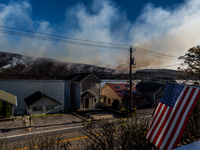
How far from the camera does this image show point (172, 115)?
21.0ft

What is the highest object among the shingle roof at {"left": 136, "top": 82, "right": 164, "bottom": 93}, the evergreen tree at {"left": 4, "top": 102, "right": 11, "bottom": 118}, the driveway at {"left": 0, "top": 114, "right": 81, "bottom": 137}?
the shingle roof at {"left": 136, "top": 82, "right": 164, "bottom": 93}

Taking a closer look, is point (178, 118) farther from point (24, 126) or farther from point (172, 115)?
point (24, 126)

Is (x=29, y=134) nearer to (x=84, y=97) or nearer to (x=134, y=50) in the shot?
(x=84, y=97)

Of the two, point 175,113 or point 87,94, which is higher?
point 175,113

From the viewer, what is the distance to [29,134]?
1689 centimetres

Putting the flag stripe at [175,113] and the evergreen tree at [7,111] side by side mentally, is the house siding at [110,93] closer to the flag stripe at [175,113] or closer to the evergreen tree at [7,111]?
the evergreen tree at [7,111]

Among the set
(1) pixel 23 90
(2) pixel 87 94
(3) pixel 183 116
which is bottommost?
(1) pixel 23 90

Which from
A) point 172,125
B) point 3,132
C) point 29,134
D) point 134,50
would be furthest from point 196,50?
point 3,132

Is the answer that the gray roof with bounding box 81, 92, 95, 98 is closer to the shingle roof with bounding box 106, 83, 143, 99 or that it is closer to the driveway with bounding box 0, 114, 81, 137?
the shingle roof with bounding box 106, 83, 143, 99

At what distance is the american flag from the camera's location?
19.1ft

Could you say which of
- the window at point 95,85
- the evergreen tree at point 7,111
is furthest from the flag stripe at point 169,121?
the window at point 95,85

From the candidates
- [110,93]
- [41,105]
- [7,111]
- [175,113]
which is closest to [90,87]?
[110,93]

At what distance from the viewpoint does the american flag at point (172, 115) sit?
5.82m

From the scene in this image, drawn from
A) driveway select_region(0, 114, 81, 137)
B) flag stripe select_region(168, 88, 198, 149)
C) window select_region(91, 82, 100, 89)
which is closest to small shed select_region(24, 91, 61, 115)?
driveway select_region(0, 114, 81, 137)
